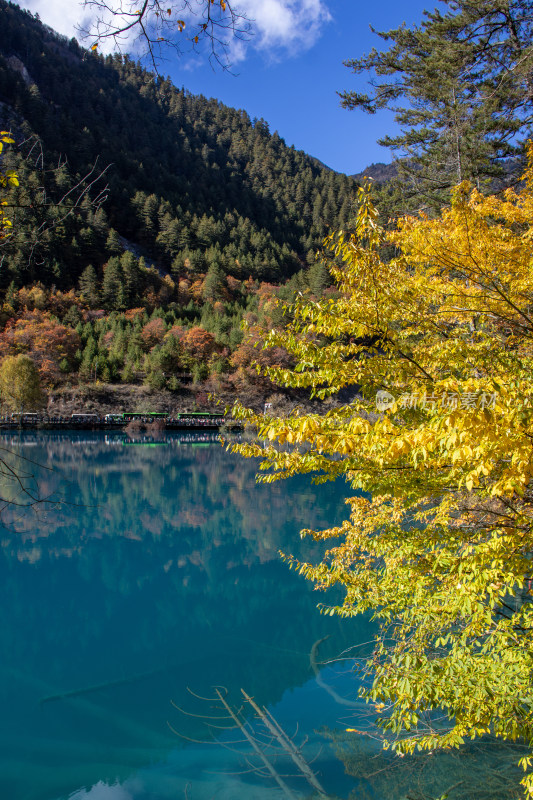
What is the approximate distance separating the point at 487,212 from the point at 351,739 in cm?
758

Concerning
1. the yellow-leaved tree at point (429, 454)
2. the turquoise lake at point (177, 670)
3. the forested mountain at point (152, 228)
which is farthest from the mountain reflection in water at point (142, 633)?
the forested mountain at point (152, 228)

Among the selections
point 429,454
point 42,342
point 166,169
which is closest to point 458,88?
point 429,454

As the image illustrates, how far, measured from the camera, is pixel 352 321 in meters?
3.48

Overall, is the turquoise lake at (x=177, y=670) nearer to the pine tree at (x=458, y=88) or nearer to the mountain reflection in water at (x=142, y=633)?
the mountain reflection in water at (x=142, y=633)

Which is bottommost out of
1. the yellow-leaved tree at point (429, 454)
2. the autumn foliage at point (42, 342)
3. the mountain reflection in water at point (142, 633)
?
the mountain reflection in water at point (142, 633)

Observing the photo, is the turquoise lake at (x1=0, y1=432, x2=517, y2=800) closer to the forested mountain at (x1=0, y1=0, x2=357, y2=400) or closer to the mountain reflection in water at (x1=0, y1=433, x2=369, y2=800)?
the mountain reflection in water at (x1=0, y1=433, x2=369, y2=800)

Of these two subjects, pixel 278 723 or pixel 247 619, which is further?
pixel 247 619

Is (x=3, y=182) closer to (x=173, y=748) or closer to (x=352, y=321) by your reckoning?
(x=352, y=321)

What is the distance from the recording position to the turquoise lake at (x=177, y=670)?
5.10 m

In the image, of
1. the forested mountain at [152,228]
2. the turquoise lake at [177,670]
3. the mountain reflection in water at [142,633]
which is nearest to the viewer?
the turquoise lake at [177,670]

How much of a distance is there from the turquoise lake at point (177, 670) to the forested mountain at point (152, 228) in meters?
5.86

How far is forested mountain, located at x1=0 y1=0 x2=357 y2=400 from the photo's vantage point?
166 feet

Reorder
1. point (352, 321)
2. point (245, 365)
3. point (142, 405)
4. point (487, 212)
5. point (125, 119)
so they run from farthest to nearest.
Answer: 1. point (125, 119)
2. point (245, 365)
3. point (142, 405)
4. point (487, 212)
5. point (352, 321)

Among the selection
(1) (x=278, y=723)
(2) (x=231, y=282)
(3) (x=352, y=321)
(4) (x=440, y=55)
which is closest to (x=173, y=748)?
(1) (x=278, y=723)
